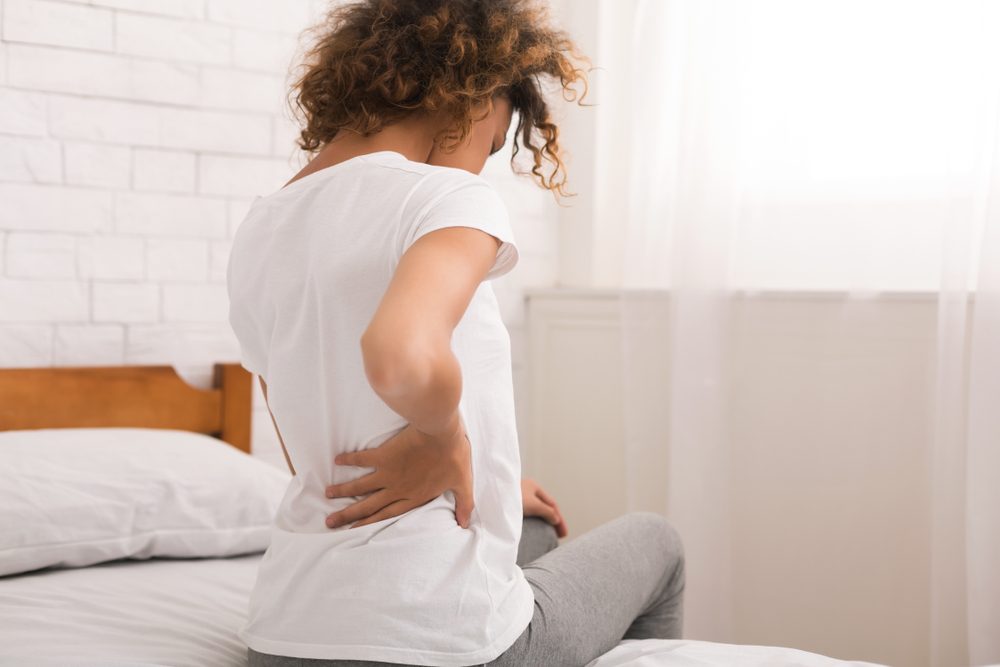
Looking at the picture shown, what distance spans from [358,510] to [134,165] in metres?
1.40

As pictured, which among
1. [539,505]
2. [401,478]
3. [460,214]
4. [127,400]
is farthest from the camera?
[127,400]

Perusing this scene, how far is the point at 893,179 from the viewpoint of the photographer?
1851 mm

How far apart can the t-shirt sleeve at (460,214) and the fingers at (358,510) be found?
0.23m

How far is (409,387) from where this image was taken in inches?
27.6

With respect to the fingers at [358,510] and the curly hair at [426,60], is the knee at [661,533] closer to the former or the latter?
the fingers at [358,510]

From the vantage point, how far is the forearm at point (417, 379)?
2.22ft

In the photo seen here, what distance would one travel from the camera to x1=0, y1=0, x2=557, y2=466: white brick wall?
6.33 feet

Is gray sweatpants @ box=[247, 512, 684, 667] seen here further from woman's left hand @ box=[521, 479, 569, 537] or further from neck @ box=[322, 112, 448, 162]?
neck @ box=[322, 112, 448, 162]

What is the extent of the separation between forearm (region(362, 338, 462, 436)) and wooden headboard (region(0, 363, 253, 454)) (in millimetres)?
1408

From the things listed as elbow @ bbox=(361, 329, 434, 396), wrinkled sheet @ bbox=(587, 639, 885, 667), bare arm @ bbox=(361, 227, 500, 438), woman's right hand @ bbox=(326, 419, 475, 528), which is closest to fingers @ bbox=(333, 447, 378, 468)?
woman's right hand @ bbox=(326, 419, 475, 528)

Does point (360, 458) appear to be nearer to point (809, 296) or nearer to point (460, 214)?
point (460, 214)

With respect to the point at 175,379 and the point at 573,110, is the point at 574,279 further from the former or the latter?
the point at 175,379

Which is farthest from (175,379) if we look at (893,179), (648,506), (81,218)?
(893,179)

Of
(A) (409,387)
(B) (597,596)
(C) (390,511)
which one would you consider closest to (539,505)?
(B) (597,596)
